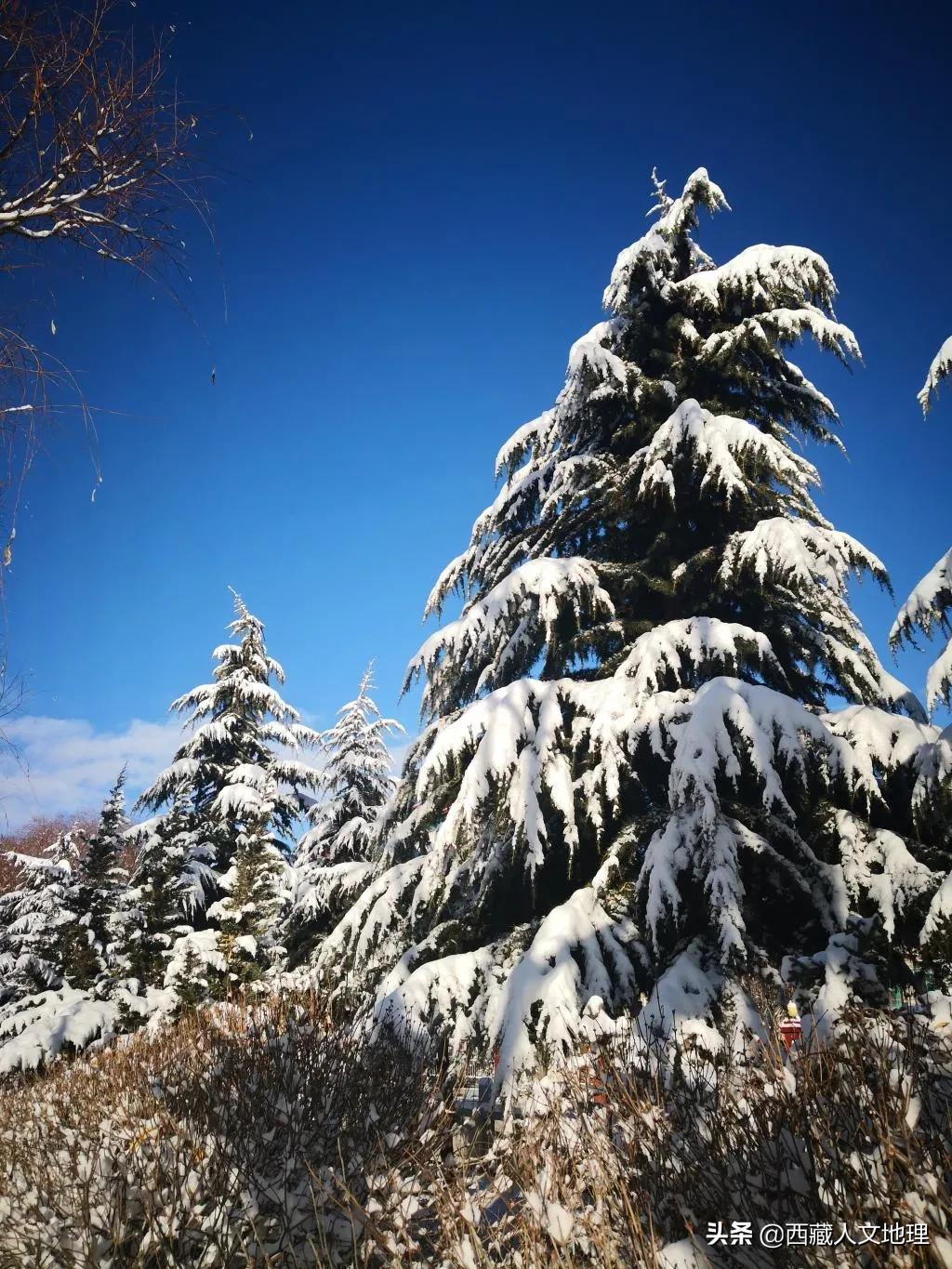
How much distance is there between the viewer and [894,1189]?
6.31 feet

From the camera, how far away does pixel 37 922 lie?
16047mm

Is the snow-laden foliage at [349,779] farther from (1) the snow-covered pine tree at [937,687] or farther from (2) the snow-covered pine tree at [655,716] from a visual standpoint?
(1) the snow-covered pine tree at [937,687]

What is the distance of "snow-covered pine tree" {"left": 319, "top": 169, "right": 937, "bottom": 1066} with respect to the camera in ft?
15.5

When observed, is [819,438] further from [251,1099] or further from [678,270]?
[251,1099]

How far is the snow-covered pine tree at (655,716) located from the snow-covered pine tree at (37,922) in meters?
10.4

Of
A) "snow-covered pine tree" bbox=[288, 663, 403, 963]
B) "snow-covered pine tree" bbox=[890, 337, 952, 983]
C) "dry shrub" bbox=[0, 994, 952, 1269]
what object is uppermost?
"snow-covered pine tree" bbox=[288, 663, 403, 963]

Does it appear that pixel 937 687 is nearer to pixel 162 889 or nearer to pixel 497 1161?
pixel 497 1161

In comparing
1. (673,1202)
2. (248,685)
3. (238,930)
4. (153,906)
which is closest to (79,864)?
(153,906)

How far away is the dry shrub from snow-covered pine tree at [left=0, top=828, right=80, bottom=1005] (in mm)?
11309

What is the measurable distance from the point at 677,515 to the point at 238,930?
1070cm

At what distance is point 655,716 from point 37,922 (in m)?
17.3

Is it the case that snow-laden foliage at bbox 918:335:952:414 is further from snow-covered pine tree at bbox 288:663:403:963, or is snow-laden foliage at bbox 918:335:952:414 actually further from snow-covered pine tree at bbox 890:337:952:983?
snow-covered pine tree at bbox 288:663:403:963

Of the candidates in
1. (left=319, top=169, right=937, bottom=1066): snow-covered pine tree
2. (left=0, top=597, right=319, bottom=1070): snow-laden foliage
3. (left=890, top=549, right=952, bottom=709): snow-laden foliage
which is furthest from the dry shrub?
(left=0, top=597, right=319, bottom=1070): snow-laden foliage

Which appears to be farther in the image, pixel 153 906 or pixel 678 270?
pixel 153 906
